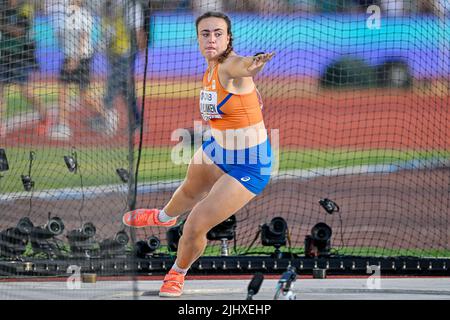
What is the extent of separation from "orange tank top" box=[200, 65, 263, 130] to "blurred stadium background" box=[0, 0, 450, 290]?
2.27ft

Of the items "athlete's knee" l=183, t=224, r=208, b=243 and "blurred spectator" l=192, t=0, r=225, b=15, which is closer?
"athlete's knee" l=183, t=224, r=208, b=243

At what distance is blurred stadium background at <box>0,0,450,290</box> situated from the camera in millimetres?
12266

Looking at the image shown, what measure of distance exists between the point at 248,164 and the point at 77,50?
4772mm

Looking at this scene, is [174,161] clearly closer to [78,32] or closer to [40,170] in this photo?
[40,170]

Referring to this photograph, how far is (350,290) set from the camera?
981cm

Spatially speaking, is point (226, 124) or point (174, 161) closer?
point (226, 124)

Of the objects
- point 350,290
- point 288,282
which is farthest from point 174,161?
point 288,282

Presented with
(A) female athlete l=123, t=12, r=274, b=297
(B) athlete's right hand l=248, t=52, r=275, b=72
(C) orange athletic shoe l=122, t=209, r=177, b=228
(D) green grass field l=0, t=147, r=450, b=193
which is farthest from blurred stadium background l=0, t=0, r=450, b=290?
(B) athlete's right hand l=248, t=52, r=275, b=72

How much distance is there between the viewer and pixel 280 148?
17.7 meters

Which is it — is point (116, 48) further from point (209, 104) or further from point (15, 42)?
point (209, 104)

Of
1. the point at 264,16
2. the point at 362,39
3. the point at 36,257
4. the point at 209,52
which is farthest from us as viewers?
the point at 362,39

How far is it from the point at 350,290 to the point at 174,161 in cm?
605

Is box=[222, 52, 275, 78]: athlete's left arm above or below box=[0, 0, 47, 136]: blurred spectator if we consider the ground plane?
below

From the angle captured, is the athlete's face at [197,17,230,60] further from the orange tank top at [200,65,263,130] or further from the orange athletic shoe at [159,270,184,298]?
the orange athletic shoe at [159,270,184,298]
